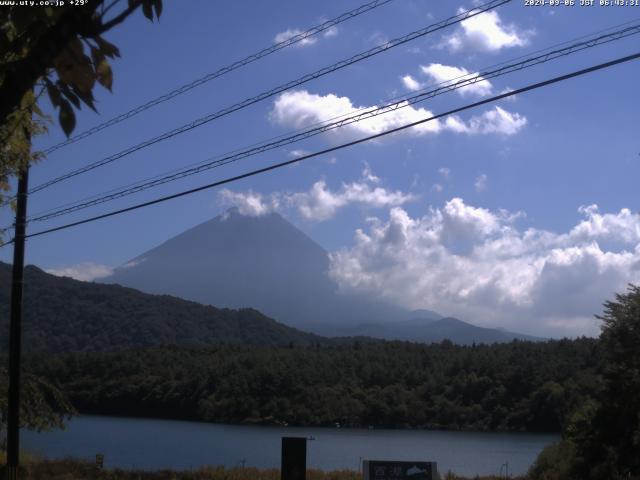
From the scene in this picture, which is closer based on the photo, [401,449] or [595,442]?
[595,442]

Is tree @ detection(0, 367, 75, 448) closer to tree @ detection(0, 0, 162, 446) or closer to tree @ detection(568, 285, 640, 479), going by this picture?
tree @ detection(568, 285, 640, 479)

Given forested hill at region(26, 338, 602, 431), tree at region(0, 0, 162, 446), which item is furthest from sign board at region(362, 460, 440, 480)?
forested hill at region(26, 338, 602, 431)

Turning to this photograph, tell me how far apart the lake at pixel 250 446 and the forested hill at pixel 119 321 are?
53877 mm

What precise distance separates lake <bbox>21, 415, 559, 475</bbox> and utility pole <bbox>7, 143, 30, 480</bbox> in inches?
568

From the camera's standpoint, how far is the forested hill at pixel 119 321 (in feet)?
412

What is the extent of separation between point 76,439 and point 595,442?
36.5 metres

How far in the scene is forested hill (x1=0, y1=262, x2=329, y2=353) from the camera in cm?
12556

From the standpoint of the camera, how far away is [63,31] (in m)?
3.06

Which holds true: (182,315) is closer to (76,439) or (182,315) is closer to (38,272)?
(38,272)

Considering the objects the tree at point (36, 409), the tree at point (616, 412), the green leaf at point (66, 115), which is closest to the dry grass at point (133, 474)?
the tree at point (36, 409)

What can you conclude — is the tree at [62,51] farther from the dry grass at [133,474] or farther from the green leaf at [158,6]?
the dry grass at [133,474]

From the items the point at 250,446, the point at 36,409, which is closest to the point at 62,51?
the point at 36,409

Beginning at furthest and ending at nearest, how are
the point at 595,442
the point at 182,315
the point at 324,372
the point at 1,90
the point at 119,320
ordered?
the point at 182,315
the point at 119,320
the point at 324,372
the point at 595,442
the point at 1,90

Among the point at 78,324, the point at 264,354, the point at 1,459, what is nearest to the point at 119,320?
the point at 78,324
